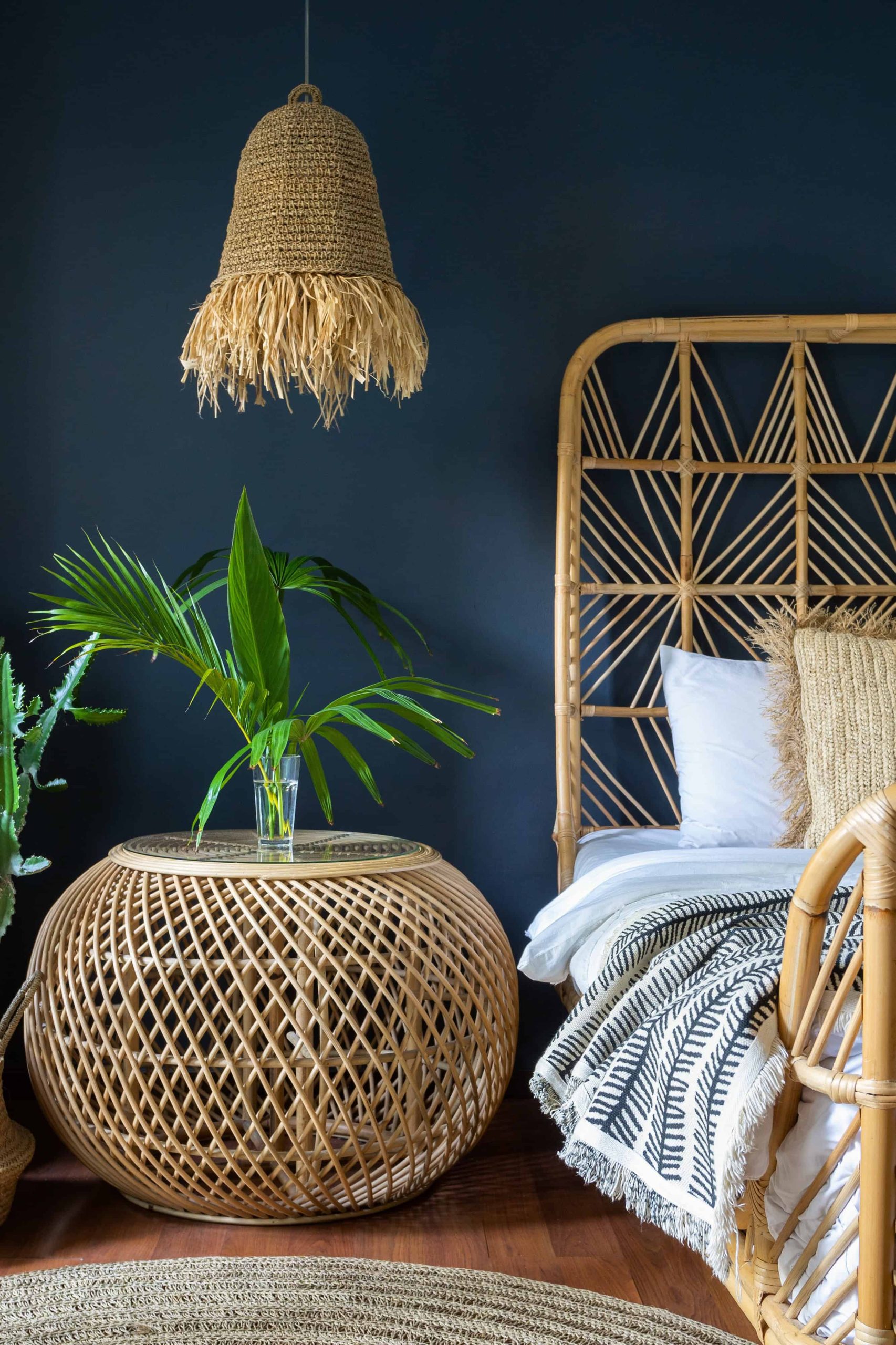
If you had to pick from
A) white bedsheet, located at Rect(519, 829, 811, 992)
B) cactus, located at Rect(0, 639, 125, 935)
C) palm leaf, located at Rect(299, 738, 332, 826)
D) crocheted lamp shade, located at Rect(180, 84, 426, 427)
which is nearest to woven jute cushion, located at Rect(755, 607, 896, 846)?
white bedsheet, located at Rect(519, 829, 811, 992)

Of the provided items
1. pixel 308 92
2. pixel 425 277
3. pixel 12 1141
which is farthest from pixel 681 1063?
pixel 425 277

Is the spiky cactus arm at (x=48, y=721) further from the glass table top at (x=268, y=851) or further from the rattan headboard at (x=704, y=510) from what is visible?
the rattan headboard at (x=704, y=510)

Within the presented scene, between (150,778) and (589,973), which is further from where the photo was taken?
(150,778)

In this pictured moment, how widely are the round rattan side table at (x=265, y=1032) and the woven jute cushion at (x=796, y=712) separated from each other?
27.9 inches

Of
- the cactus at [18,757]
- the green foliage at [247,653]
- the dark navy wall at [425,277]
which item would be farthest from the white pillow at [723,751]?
the cactus at [18,757]

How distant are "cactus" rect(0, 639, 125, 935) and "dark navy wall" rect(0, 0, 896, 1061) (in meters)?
0.37

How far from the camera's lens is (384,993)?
182cm

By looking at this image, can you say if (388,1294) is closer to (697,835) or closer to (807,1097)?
(807,1097)

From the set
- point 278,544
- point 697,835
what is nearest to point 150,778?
point 278,544

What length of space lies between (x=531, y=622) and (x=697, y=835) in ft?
2.07

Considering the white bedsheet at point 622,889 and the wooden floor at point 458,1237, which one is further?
the white bedsheet at point 622,889

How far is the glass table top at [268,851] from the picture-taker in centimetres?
195

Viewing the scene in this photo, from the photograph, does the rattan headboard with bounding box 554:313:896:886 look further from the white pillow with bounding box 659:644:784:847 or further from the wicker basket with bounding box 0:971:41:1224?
the wicker basket with bounding box 0:971:41:1224

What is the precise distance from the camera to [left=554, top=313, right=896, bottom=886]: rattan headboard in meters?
2.59
